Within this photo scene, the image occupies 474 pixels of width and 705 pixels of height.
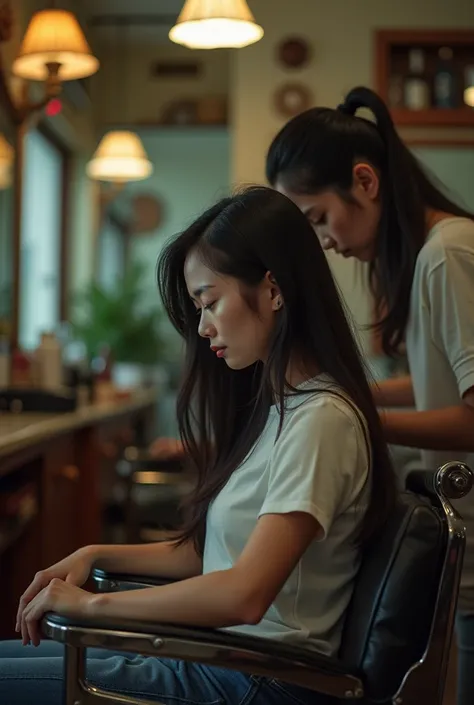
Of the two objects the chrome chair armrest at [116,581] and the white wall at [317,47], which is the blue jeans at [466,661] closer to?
the chrome chair armrest at [116,581]

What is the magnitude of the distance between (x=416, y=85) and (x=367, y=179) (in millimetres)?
3805

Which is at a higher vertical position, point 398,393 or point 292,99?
point 292,99

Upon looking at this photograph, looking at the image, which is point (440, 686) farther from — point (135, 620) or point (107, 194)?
point (107, 194)

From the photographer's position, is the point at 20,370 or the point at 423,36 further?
the point at 423,36

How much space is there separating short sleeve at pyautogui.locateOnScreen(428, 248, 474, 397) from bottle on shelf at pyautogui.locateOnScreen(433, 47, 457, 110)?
3.93 metres

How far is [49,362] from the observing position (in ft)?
14.3

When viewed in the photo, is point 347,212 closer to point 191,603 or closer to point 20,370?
point 191,603

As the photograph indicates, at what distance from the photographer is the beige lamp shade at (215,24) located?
3312 mm

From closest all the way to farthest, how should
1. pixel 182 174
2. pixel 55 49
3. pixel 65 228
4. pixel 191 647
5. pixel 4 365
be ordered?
pixel 191 647, pixel 55 49, pixel 4 365, pixel 65 228, pixel 182 174

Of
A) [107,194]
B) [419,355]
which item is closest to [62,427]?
[419,355]

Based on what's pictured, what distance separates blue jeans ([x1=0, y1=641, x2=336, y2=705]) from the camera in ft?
4.56

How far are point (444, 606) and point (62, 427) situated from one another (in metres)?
2.00

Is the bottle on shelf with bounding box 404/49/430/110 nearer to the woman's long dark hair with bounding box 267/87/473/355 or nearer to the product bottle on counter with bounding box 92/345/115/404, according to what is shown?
the product bottle on counter with bounding box 92/345/115/404

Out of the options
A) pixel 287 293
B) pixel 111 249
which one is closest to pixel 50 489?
pixel 287 293
